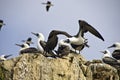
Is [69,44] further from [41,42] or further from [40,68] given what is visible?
[40,68]

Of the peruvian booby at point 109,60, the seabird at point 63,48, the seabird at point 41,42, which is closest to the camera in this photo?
the seabird at point 63,48

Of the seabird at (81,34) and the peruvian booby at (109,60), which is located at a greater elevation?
the seabird at (81,34)

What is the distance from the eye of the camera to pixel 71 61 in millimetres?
23500

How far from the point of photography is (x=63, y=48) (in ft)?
82.8

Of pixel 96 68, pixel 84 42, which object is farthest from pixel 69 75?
pixel 84 42

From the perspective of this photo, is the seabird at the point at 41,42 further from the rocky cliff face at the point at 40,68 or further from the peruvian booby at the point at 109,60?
the rocky cliff face at the point at 40,68

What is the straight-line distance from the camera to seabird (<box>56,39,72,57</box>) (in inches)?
974

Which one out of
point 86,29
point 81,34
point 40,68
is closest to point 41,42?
point 81,34

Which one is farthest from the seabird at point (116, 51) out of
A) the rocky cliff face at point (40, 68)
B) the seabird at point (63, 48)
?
the rocky cliff face at point (40, 68)

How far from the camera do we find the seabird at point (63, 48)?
24.7m

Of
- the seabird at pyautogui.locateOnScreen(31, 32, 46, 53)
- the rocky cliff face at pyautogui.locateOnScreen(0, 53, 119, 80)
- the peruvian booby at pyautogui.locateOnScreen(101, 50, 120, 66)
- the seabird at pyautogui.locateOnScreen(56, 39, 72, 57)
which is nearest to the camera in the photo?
the rocky cliff face at pyautogui.locateOnScreen(0, 53, 119, 80)

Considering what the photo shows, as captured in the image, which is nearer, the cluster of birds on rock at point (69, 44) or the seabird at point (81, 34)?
the cluster of birds on rock at point (69, 44)

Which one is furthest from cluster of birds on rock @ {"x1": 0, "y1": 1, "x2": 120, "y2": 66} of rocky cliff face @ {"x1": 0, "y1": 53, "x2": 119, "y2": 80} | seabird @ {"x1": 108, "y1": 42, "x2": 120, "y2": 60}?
rocky cliff face @ {"x1": 0, "y1": 53, "x2": 119, "y2": 80}

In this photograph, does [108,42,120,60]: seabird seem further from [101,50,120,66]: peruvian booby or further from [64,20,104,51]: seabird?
[64,20,104,51]: seabird
